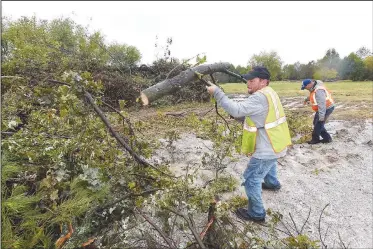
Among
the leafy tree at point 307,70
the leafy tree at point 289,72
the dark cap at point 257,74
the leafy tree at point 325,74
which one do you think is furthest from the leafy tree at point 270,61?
the dark cap at point 257,74

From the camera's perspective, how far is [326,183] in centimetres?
481

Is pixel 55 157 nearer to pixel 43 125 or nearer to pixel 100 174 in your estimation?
pixel 100 174

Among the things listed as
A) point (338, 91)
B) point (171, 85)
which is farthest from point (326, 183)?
point (338, 91)

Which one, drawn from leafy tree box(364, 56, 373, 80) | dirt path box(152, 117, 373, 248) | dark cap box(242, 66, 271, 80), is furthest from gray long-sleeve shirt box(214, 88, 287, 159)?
leafy tree box(364, 56, 373, 80)

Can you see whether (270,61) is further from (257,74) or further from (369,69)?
(257,74)

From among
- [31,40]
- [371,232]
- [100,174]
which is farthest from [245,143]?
[31,40]

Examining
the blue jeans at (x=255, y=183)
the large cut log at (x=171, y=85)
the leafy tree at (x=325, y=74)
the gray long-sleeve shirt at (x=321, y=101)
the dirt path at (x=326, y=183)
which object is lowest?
the leafy tree at (x=325, y=74)

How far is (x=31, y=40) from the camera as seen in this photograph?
5.41 meters

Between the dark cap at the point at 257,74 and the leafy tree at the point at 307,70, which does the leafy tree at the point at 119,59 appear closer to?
the dark cap at the point at 257,74

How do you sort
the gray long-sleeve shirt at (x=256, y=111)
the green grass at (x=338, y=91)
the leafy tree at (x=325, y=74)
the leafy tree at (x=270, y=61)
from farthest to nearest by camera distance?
the leafy tree at (x=270, y=61), the leafy tree at (x=325, y=74), the green grass at (x=338, y=91), the gray long-sleeve shirt at (x=256, y=111)

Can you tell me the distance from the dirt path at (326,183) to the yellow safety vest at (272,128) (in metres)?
1.07

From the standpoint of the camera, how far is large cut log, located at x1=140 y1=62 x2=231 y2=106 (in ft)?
9.09

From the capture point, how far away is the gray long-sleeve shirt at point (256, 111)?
3.12 m

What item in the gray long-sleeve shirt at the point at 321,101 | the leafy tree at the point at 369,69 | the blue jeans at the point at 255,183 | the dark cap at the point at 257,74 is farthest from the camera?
the leafy tree at the point at 369,69
